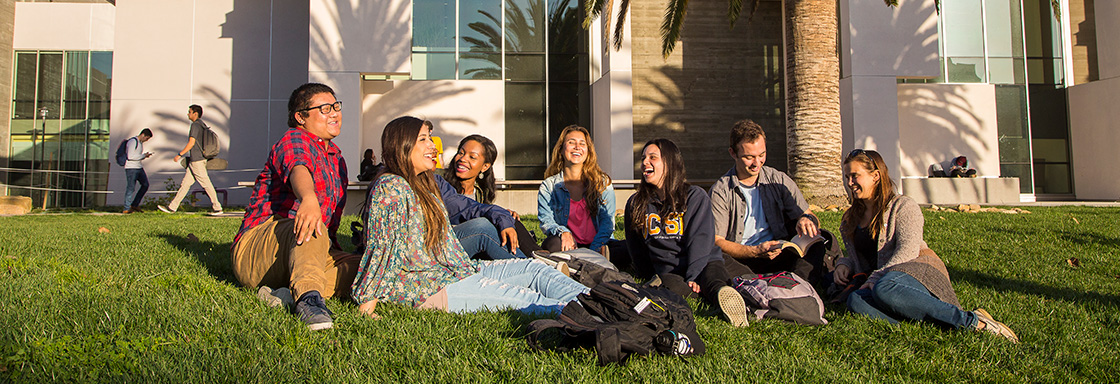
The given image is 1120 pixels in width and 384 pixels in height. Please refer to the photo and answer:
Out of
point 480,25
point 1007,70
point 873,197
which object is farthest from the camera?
point 1007,70

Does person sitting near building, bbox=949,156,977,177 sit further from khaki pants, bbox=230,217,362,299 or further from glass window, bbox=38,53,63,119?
glass window, bbox=38,53,63,119

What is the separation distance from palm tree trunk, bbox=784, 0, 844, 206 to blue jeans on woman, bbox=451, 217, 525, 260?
7.88 metres

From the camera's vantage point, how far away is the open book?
4602 millimetres

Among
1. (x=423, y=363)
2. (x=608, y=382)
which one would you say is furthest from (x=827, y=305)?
(x=423, y=363)

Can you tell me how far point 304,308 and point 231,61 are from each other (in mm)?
17210

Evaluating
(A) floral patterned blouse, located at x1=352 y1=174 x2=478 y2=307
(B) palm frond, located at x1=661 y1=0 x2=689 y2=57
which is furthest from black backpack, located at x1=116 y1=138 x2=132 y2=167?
(A) floral patterned blouse, located at x1=352 y1=174 x2=478 y2=307

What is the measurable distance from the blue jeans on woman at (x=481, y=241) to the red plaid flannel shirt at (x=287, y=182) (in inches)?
34.9

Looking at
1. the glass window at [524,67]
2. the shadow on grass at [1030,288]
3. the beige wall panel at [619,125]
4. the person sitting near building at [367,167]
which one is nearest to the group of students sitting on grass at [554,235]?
the shadow on grass at [1030,288]

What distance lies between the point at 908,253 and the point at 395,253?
2.94 metres

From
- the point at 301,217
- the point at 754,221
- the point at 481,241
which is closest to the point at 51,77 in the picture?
the point at 481,241

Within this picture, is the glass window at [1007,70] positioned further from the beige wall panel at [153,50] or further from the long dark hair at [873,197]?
the beige wall panel at [153,50]

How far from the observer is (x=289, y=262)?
343 centimetres

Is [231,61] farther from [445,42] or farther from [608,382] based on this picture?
[608,382]

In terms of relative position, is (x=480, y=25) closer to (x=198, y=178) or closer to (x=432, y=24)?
(x=432, y=24)
